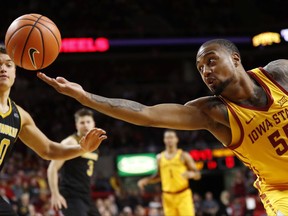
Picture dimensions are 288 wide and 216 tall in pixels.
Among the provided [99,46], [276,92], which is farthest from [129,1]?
[276,92]

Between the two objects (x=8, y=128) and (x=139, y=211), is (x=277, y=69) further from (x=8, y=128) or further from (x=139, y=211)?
(x=139, y=211)

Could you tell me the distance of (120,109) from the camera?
11.4ft

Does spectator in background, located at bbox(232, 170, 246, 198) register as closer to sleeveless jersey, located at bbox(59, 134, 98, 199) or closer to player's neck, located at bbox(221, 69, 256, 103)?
sleeveless jersey, located at bbox(59, 134, 98, 199)

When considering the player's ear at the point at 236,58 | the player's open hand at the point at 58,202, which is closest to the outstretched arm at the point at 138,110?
the player's ear at the point at 236,58

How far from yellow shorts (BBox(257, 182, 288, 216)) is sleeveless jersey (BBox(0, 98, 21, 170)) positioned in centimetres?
213

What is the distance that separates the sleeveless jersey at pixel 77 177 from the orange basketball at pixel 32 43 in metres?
2.79

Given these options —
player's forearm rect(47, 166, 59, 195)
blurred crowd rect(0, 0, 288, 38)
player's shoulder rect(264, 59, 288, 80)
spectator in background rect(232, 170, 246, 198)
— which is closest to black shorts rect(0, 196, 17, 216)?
player's forearm rect(47, 166, 59, 195)

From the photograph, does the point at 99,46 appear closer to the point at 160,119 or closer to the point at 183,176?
the point at 183,176

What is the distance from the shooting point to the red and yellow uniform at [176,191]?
8711 mm

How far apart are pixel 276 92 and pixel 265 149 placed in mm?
430

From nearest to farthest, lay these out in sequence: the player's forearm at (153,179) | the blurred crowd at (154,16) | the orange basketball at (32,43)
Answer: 1. the orange basketball at (32,43)
2. the player's forearm at (153,179)
3. the blurred crowd at (154,16)

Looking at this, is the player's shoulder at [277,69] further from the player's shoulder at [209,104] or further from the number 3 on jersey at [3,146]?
the number 3 on jersey at [3,146]

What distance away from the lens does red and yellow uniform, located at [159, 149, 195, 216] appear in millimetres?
8711

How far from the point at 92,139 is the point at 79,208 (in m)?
2.67
